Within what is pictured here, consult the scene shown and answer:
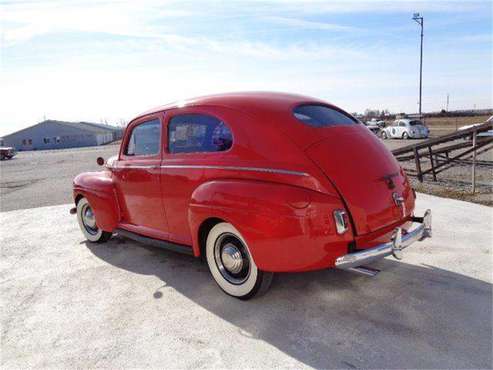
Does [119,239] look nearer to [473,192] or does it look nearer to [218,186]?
[218,186]

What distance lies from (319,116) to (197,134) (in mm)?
1194

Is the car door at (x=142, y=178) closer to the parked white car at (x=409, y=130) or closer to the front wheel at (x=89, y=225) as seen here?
the front wheel at (x=89, y=225)

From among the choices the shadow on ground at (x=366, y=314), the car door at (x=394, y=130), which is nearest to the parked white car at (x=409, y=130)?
the car door at (x=394, y=130)

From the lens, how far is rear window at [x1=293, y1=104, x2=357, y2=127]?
3.34m

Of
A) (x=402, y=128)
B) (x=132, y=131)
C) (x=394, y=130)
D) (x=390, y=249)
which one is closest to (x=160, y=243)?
(x=132, y=131)

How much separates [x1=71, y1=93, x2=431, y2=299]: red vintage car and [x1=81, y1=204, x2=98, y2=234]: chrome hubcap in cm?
151

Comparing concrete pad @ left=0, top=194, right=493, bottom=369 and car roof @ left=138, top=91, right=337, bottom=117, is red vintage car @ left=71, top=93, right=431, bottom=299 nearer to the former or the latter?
car roof @ left=138, top=91, right=337, bottom=117

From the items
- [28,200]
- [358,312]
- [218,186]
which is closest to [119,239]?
[218,186]

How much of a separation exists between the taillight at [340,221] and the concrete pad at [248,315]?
76 centimetres

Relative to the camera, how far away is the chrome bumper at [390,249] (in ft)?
9.13

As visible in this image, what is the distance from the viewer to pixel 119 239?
5.47 metres

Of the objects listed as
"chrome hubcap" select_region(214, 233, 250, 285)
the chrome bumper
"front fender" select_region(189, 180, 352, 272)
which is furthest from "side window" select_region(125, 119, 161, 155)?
the chrome bumper

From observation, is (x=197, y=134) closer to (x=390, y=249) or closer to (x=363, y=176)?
(x=363, y=176)

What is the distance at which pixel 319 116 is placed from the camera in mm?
3469
